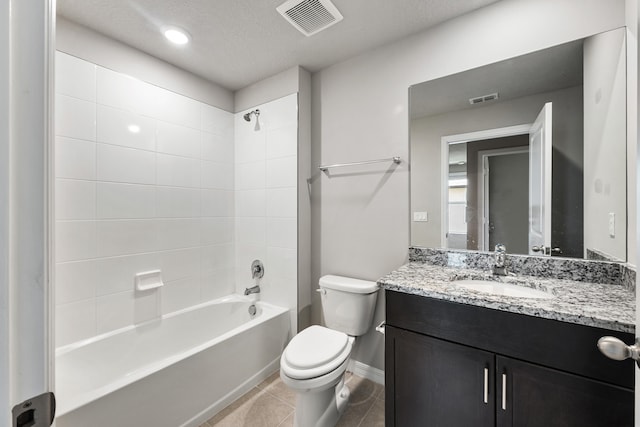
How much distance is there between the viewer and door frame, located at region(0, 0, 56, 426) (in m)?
0.32

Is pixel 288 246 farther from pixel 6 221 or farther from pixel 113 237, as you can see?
pixel 6 221

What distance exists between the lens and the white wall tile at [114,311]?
1813 millimetres

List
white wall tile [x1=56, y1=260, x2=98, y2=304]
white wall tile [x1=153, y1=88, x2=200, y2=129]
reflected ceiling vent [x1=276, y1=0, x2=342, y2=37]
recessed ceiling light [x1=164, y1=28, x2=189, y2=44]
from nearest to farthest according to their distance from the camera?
1. reflected ceiling vent [x1=276, y1=0, x2=342, y2=37]
2. white wall tile [x1=56, y1=260, x2=98, y2=304]
3. recessed ceiling light [x1=164, y1=28, x2=189, y2=44]
4. white wall tile [x1=153, y1=88, x2=200, y2=129]

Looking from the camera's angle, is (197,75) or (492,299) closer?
(492,299)

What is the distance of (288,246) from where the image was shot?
2.26m

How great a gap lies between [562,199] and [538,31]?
87cm

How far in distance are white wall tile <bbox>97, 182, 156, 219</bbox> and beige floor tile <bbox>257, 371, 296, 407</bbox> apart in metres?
1.47

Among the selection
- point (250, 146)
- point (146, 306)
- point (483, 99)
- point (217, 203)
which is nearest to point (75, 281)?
point (146, 306)

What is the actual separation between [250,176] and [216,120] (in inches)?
22.5

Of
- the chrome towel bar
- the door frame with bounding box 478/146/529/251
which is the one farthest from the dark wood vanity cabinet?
the chrome towel bar

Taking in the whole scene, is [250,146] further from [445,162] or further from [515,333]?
[515,333]

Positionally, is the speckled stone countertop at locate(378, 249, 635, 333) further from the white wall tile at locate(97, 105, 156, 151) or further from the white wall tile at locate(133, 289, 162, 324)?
the white wall tile at locate(97, 105, 156, 151)

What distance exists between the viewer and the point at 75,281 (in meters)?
1.71

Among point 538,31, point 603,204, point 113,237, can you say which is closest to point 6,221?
point 113,237
